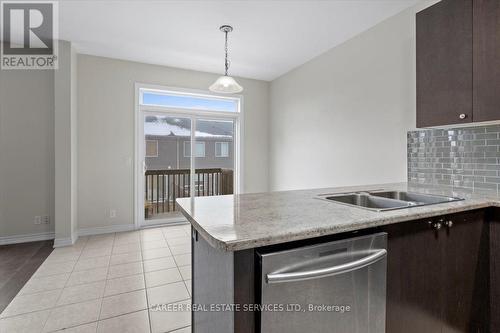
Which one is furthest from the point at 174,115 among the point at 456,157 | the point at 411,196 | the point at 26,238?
the point at 456,157

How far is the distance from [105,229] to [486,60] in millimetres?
4811

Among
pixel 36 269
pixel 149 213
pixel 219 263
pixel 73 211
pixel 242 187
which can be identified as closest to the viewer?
pixel 219 263

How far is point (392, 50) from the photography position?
2748 millimetres

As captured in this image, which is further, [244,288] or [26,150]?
[26,150]

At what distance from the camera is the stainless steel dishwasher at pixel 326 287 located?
0.89 m

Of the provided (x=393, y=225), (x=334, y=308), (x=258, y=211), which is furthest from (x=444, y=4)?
(x=334, y=308)

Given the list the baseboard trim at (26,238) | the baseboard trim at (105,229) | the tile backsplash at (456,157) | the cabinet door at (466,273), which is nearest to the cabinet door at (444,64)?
the tile backsplash at (456,157)

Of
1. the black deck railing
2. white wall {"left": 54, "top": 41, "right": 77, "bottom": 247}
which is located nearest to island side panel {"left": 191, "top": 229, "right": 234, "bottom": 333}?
white wall {"left": 54, "top": 41, "right": 77, "bottom": 247}

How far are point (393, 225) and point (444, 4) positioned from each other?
181 centimetres

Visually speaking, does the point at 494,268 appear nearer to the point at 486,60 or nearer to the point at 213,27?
the point at 486,60

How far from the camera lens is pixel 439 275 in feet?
4.36

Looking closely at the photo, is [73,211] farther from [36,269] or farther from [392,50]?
[392,50]

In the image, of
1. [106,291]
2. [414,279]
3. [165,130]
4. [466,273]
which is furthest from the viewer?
[165,130]

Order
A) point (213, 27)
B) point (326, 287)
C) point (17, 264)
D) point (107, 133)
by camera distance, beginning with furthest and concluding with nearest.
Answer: point (107, 133) → point (213, 27) → point (17, 264) → point (326, 287)
